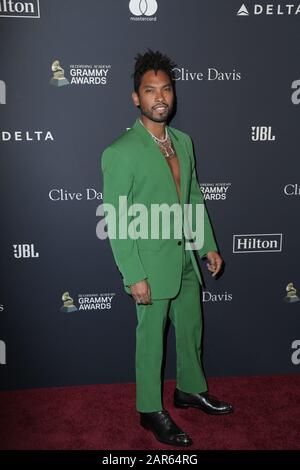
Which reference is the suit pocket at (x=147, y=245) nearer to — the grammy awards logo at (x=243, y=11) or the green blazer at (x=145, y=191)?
the green blazer at (x=145, y=191)

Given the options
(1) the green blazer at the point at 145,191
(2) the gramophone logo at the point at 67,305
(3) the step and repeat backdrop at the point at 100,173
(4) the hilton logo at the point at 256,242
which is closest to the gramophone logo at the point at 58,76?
(3) the step and repeat backdrop at the point at 100,173

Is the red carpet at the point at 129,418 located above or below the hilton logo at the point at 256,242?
below

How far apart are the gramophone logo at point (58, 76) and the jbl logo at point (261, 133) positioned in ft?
3.82

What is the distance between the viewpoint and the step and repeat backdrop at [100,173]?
2783mm

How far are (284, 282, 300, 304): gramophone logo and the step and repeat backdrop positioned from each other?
1cm

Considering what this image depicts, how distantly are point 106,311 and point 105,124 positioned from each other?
47.3 inches

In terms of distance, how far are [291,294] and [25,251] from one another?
70.3 inches

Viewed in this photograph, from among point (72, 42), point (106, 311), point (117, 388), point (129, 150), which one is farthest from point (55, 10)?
point (117, 388)

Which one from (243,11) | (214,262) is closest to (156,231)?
(214,262)

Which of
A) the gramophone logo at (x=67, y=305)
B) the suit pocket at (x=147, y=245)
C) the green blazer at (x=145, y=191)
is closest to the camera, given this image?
the green blazer at (x=145, y=191)

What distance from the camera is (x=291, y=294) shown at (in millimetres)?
3295
